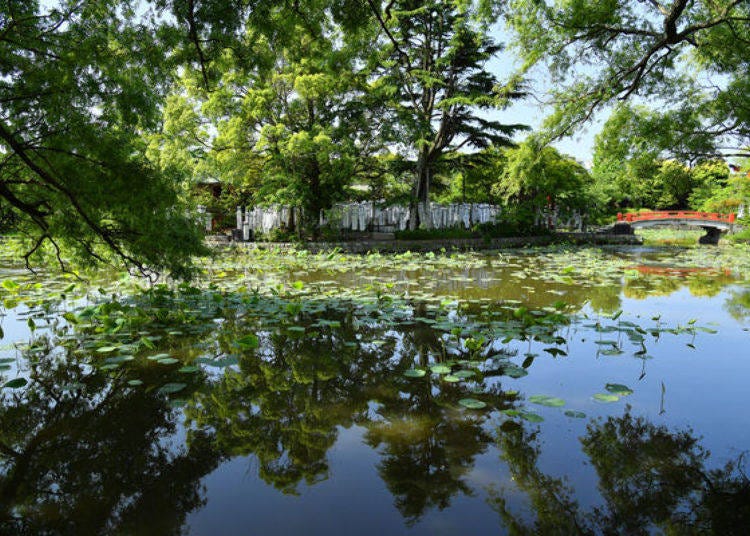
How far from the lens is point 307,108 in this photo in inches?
644

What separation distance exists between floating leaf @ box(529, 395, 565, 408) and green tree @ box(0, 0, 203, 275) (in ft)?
12.4

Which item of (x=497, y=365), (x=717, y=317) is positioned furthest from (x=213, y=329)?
(x=717, y=317)

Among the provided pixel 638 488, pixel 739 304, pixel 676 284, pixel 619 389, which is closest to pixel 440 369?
pixel 619 389

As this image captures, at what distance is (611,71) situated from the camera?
11.8 metres

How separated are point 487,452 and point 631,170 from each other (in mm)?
14114

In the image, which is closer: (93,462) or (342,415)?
(93,462)

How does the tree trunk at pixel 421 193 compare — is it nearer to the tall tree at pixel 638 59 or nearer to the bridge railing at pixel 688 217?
the tall tree at pixel 638 59

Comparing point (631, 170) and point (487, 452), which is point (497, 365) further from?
point (631, 170)

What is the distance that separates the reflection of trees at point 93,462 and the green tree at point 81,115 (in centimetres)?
179

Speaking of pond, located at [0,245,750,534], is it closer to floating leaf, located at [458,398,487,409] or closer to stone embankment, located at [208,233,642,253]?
floating leaf, located at [458,398,487,409]

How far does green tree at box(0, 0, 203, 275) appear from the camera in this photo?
391cm

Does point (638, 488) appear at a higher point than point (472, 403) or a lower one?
lower

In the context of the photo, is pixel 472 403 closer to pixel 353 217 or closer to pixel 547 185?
pixel 353 217

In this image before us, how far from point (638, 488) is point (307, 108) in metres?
16.1
